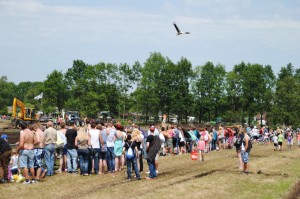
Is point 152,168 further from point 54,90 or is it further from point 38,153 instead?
point 54,90

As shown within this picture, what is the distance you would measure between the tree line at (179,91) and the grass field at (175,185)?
67332mm

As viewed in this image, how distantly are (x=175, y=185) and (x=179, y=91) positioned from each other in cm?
7321

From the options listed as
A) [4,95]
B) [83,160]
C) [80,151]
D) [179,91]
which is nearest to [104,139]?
[80,151]

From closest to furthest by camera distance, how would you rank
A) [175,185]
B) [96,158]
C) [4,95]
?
1. [175,185]
2. [96,158]
3. [4,95]

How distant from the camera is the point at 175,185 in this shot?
14.6 metres

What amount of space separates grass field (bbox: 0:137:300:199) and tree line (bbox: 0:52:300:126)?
67332 mm

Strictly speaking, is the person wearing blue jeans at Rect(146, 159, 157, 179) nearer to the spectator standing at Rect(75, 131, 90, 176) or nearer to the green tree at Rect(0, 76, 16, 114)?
the spectator standing at Rect(75, 131, 90, 176)

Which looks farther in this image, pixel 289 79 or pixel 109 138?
pixel 289 79

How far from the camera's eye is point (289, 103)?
273 ft

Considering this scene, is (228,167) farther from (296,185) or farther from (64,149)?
(64,149)

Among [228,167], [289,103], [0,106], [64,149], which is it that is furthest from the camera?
[0,106]

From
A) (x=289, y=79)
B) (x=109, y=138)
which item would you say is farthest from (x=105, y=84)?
(x=109, y=138)

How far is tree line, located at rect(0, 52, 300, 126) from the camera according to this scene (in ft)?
286

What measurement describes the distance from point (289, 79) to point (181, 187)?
246ft
